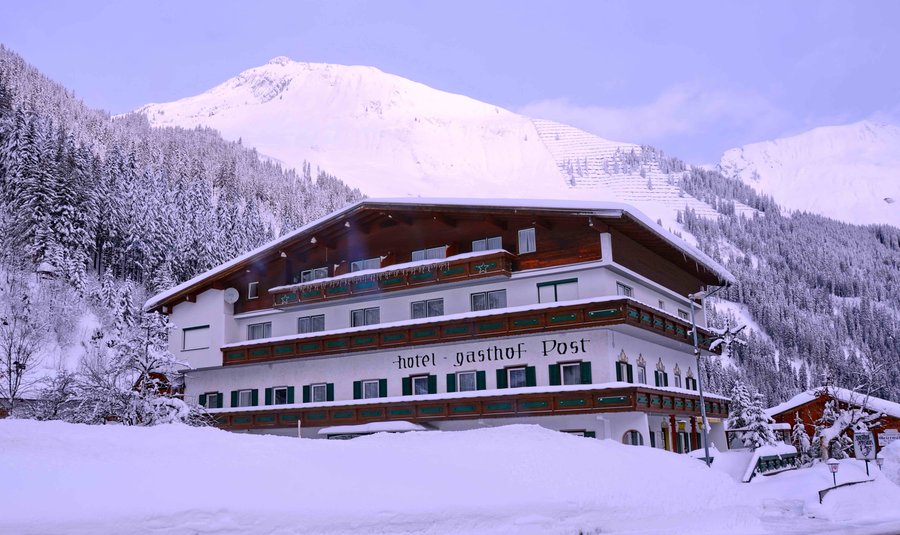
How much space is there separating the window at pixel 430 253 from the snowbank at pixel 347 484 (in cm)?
2231

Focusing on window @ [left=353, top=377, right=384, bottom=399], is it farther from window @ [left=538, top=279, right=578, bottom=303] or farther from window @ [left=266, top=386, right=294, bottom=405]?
window @ [left=538, top=279, right=578, bottom=303]

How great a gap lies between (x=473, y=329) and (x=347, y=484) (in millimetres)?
25301

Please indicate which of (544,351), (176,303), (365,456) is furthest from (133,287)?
(365,456)

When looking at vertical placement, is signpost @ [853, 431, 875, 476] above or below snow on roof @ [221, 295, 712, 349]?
below

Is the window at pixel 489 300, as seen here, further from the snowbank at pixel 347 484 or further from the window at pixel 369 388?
the snowbank at pixel 347 484

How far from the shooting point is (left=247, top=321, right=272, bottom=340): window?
51000mm

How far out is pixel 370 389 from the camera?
4597 centimetres

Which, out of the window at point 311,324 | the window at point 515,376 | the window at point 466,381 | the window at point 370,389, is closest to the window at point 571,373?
the window at point 515,376

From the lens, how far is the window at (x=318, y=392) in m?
47.5

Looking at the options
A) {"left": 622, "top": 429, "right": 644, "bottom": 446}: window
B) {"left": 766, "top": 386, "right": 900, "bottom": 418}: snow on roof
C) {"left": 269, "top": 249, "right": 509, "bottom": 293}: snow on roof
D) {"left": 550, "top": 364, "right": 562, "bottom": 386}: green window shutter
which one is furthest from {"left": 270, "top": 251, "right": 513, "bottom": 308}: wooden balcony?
{"left": 766, "top": 386, "right": 900, "bottom": 418}: snow on roof

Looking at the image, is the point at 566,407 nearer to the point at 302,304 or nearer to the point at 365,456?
the point at 302,304

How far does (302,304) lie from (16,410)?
17867 mm

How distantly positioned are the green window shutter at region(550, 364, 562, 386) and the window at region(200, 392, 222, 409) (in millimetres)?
21946

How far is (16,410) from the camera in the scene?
4881cm
